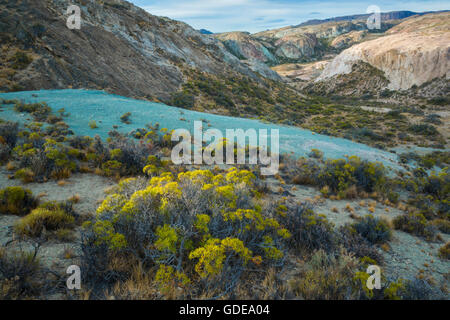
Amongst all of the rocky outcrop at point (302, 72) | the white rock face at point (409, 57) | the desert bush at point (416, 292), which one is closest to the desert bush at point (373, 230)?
the desert bush at point (416, 292)

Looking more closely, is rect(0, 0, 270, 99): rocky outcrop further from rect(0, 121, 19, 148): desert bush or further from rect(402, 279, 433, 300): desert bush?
rect(402, 279, 433, 300): desert bush

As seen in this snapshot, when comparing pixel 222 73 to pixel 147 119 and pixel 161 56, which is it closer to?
pixel 161 56

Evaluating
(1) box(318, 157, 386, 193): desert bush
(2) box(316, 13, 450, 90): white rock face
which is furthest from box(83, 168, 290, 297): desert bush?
(2) box(316, 13, 450, 90): white rock face

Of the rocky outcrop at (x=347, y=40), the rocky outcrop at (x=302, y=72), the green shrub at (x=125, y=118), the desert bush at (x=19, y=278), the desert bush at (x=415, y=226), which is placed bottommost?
the desert bush at (x=415, y=226)

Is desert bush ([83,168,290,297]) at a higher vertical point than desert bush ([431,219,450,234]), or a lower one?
higher

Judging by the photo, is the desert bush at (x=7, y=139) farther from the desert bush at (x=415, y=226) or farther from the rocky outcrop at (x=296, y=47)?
the rocky outcrop at (x=296, y=47)

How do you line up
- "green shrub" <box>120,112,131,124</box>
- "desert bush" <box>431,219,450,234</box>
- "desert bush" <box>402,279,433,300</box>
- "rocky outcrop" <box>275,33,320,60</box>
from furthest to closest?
"rocky outcrop" <box>275,33,320,60</box>
"green shrub" <box>120,112,131,124</box>
"desert bush" <box>431,219,450,234</box>
"desert bush" <box>402,279,433,300</box>
